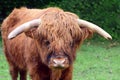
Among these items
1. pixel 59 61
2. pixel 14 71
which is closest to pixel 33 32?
pixel 59 61

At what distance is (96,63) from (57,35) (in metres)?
7.64

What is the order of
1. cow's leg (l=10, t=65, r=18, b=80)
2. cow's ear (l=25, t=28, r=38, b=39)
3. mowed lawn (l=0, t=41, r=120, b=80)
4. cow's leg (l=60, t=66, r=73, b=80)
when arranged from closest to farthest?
cow's ear (l=25, t=28, r=38, b=39) < cow's leg (l=60, t=66, r=73, b=80) < cow's leg (l=10, t=65, r=18, b=80) < mowed lawn (l=0, t=41, r=120, b=80)

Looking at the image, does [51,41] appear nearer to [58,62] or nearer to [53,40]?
[53,40]

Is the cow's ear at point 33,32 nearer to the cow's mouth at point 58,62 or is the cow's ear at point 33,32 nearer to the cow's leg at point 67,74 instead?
the cow's mouth at point 58,62

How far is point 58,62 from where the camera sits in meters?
6.55

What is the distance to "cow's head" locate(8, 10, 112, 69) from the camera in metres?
6.69

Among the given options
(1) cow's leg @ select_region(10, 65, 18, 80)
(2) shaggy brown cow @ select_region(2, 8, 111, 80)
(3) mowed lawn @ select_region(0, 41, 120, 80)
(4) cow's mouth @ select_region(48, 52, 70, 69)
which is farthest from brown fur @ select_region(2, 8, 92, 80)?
(3) mowed lawn @ select_region(0, 41, 120, 80)

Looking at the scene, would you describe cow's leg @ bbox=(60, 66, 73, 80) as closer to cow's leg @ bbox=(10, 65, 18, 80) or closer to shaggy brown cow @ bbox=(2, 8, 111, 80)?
shaggy brown cow @ bbox=(2, 8, 111, 80)

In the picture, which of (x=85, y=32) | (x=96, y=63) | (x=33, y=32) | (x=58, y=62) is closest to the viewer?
(x=58, y=62)

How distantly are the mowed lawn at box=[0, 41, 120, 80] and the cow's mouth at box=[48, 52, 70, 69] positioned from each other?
5.32m

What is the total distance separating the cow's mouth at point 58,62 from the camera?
6551mm

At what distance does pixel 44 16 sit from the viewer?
7148 mm

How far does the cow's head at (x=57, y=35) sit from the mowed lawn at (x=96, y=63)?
496 centimetres

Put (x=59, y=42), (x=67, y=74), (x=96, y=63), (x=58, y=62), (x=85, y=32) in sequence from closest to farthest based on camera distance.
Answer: (x=58, y=62) < (x=59, y=42) < (x=85, y=32) < (x=67, y=74) < (x=96, y=63)
